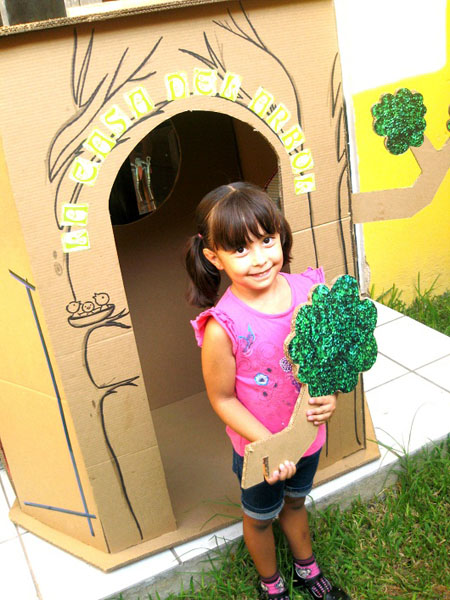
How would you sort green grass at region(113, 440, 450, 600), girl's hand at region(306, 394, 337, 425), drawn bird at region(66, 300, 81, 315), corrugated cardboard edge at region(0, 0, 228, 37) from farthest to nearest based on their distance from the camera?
green grass at region(113, 440, 450, 600) < drawn bird at region(66, 300, 81, 315) < girl's hand at region(306, 394, 337, 425) < corrugated cardboard edge at region(0, 0, 228, 37)

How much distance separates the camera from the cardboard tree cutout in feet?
3.92

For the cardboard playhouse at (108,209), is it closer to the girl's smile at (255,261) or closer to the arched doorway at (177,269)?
the arched doorway at (177,269)

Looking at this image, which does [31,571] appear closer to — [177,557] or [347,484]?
[177,557]

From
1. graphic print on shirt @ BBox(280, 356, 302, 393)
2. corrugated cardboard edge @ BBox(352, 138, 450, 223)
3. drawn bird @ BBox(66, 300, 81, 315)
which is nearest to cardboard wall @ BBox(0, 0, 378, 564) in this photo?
drawn bird @ BBox(66, 300, 81, 315)

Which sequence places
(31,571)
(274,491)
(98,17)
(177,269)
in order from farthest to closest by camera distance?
(177,269), (31,571), (274,491), (98,17)

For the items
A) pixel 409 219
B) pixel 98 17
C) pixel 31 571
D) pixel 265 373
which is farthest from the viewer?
pixel 409 219

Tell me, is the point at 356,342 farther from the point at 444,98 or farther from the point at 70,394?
the point at 444,98

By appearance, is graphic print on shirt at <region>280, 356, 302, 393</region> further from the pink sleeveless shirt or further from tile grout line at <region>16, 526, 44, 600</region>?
tile grout line at <region>16, 526, 44, 600</region>

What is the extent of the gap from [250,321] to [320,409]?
0.23m

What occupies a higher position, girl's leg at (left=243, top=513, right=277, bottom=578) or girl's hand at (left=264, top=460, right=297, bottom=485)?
girl's hand at (left=264, top=460, right=297, bottom=485)

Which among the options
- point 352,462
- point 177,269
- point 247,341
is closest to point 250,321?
point 247,341

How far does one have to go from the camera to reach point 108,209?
1.37 m

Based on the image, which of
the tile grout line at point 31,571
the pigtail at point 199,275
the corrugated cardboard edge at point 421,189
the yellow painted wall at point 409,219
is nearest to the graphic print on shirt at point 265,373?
the pigtail at point 199,275

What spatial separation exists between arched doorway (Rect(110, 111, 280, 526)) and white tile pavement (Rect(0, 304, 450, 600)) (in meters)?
0.25
